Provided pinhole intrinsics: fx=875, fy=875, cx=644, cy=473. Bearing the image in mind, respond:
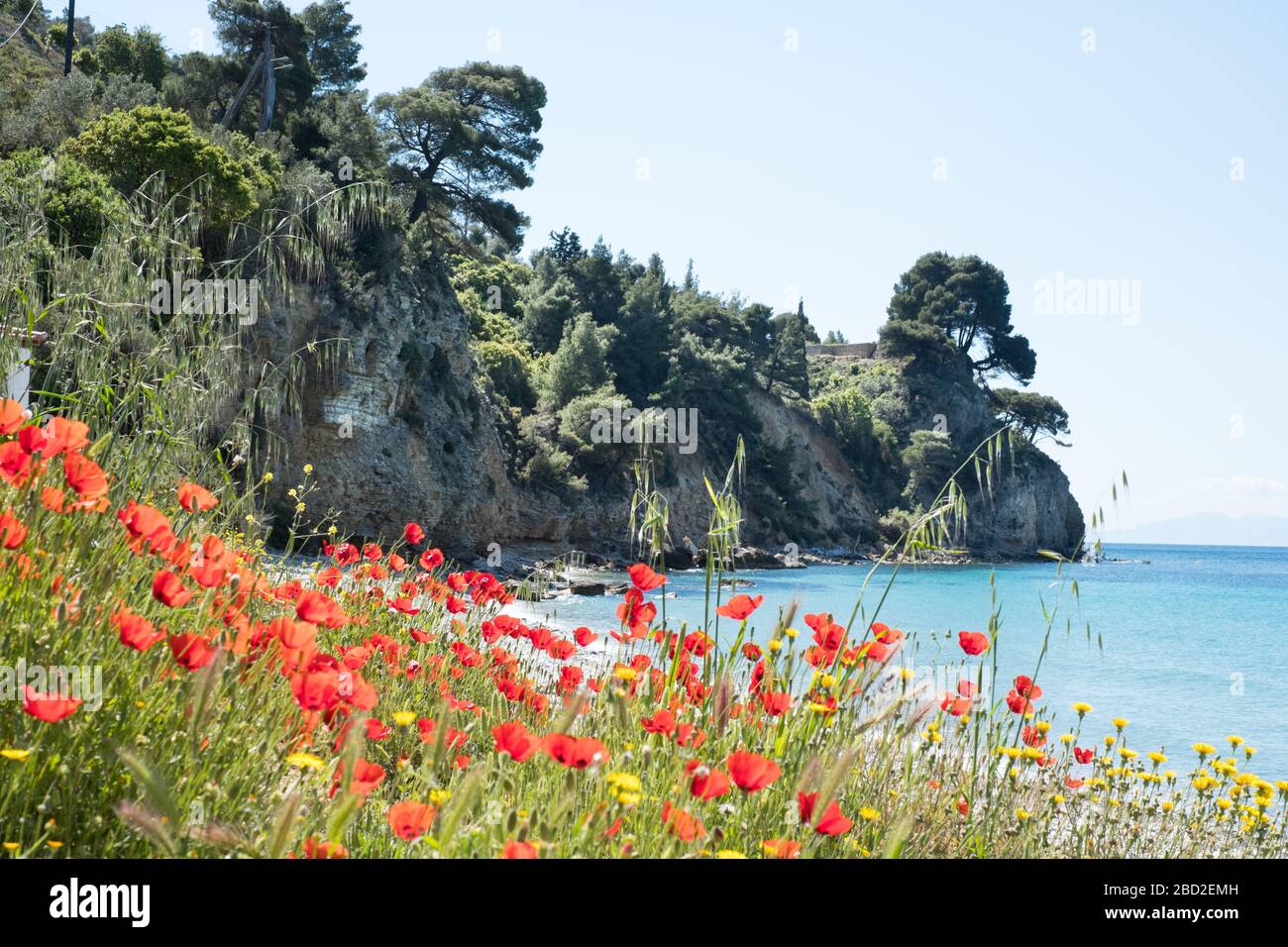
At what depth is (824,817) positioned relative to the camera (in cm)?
158

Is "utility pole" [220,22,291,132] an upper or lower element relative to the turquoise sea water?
upper

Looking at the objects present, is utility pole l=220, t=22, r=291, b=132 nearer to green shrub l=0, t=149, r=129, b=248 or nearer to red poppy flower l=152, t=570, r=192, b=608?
green shrub l=0, t=149, r=129, b=248

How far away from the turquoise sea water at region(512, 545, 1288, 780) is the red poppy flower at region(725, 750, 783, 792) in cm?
32

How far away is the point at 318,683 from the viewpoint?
1702 millimetres

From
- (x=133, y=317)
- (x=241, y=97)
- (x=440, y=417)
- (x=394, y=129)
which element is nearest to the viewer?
(x=133, y=317)

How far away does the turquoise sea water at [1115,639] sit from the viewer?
11969 millimetres

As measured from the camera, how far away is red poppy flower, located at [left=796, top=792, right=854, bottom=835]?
157cm

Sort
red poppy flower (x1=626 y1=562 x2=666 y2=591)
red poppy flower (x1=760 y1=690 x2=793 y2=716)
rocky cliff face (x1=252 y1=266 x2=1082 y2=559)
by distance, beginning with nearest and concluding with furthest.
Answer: red poppy flower (x1=760 y1=690 x2=793 y2=716), red poppy flower (x1=626 y1=562 x2=666 y2=591), rocky cliff face (x1=252 y1=266 x2=1082 y2=559)

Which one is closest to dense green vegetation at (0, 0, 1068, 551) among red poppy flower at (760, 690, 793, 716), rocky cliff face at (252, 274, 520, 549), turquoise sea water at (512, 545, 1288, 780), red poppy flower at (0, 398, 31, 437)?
rocky cliff face at (252, 274, 520, 549)

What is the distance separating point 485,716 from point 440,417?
25.1 m

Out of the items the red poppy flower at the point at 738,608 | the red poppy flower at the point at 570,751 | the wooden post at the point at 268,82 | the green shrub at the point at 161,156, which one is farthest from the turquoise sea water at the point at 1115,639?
the wooden post at the point at 268,82

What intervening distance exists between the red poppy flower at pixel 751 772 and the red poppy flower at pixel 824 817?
7 cm
